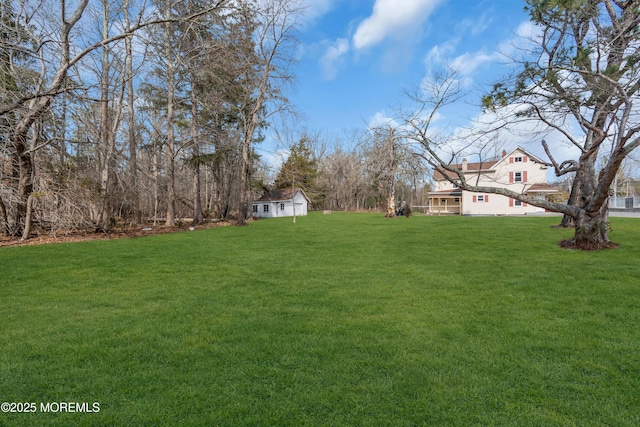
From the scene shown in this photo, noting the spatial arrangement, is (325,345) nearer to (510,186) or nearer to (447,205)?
(510,186)

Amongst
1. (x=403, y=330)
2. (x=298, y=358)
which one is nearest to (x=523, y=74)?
(x=403, y=330)

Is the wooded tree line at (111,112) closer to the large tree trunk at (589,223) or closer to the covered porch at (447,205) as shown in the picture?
the large tree trunk at (589,223)

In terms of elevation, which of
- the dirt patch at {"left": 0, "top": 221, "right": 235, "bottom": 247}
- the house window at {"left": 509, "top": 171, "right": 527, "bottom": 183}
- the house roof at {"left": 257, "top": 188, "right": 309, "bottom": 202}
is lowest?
the dirt patch at {"left": 0, "top": 221, "right": 235, "bottom": 247}

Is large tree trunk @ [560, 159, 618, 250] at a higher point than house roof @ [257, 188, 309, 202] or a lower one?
lower

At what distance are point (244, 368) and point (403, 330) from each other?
1.77 meters

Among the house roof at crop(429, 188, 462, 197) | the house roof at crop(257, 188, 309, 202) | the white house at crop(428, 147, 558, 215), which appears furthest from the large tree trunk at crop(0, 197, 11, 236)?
the house roof at crop(429, 188, 462, 197)

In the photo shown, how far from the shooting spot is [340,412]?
7.14ft

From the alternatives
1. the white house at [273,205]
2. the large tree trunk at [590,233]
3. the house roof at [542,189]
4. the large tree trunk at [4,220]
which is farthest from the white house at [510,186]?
the large tree trunk at [4,220]

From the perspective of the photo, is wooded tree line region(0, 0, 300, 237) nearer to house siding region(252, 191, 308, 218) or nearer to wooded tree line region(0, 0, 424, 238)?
wooded tree line region(0, 0, 424, 238)

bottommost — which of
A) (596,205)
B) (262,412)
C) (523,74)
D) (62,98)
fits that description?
(262,412)

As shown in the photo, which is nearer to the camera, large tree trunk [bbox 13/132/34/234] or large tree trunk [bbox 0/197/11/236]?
large tree trunk [bbox 13/132/34/234]

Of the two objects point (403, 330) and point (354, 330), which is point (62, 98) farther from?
point (403, 330)

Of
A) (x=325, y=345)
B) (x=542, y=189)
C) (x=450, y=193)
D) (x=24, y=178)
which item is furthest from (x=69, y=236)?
(x=542, y=189)

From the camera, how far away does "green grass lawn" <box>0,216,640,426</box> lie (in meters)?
2.21
